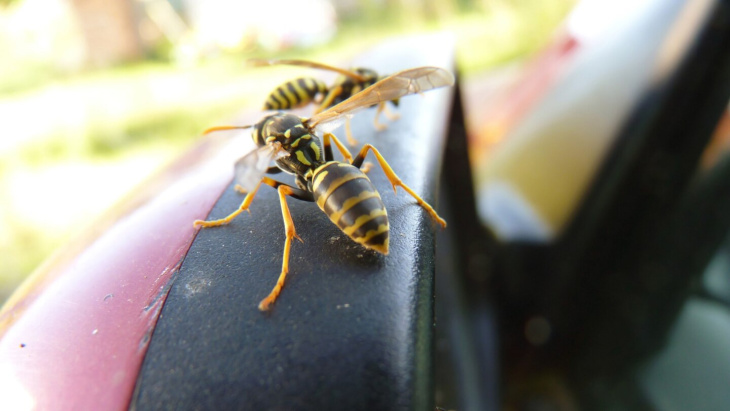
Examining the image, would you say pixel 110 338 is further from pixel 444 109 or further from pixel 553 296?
pixel 553 296

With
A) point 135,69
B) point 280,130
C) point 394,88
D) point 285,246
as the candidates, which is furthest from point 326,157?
point 135,69

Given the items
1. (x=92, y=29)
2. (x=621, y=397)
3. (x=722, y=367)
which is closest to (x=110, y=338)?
(x=722, y=367)

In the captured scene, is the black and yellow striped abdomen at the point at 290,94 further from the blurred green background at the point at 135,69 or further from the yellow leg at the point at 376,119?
the yellow leg at the point at 376,119

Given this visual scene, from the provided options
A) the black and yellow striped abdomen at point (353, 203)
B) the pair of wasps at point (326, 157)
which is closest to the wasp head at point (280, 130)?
the pair of wasps at point (326, 157)

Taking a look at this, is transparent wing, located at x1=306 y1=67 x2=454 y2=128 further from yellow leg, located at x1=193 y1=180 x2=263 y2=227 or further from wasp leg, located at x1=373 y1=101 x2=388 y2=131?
yellow leg, located at x1=193 y1=180 x2=263 y2=227

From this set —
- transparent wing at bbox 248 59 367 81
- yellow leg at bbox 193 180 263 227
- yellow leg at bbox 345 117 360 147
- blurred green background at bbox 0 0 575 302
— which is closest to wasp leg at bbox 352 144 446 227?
yellow leg at bbox 345 117 360 147
